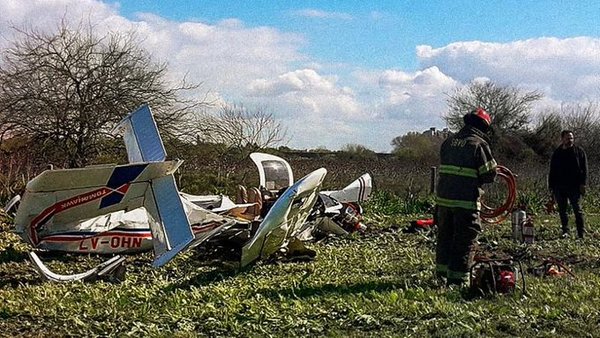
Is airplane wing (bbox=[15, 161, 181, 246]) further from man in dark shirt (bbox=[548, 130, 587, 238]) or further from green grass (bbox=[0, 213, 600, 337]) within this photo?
man in dark shirt (bbox=[548, 130, 587, 238])

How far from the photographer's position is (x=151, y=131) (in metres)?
11.5

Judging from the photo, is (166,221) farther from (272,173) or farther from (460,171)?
(272,173)

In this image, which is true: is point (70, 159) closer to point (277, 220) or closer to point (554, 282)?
point (277, 220)

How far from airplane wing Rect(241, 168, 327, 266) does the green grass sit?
0.26 metres

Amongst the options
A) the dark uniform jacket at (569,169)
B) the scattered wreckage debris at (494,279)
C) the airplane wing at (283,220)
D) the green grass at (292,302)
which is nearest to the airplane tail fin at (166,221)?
the green grass at (292,302)

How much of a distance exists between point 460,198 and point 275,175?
6.01 meters

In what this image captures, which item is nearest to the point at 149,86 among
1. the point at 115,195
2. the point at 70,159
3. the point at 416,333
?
the point at 70,159

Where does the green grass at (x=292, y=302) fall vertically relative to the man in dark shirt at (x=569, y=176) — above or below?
below

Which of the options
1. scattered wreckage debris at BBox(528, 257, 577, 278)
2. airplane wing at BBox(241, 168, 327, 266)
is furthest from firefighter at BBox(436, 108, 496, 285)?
airplane wing at BBox(241, 168, 327, 266)

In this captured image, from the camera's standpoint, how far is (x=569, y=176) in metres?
12.9

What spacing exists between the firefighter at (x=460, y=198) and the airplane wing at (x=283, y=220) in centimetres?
227

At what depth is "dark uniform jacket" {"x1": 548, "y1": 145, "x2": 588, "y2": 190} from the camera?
1282cm

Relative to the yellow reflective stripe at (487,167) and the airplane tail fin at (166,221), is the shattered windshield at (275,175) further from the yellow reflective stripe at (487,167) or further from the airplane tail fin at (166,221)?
the yellow reflective stripe at (487,167)

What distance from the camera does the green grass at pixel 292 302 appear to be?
594 cm
